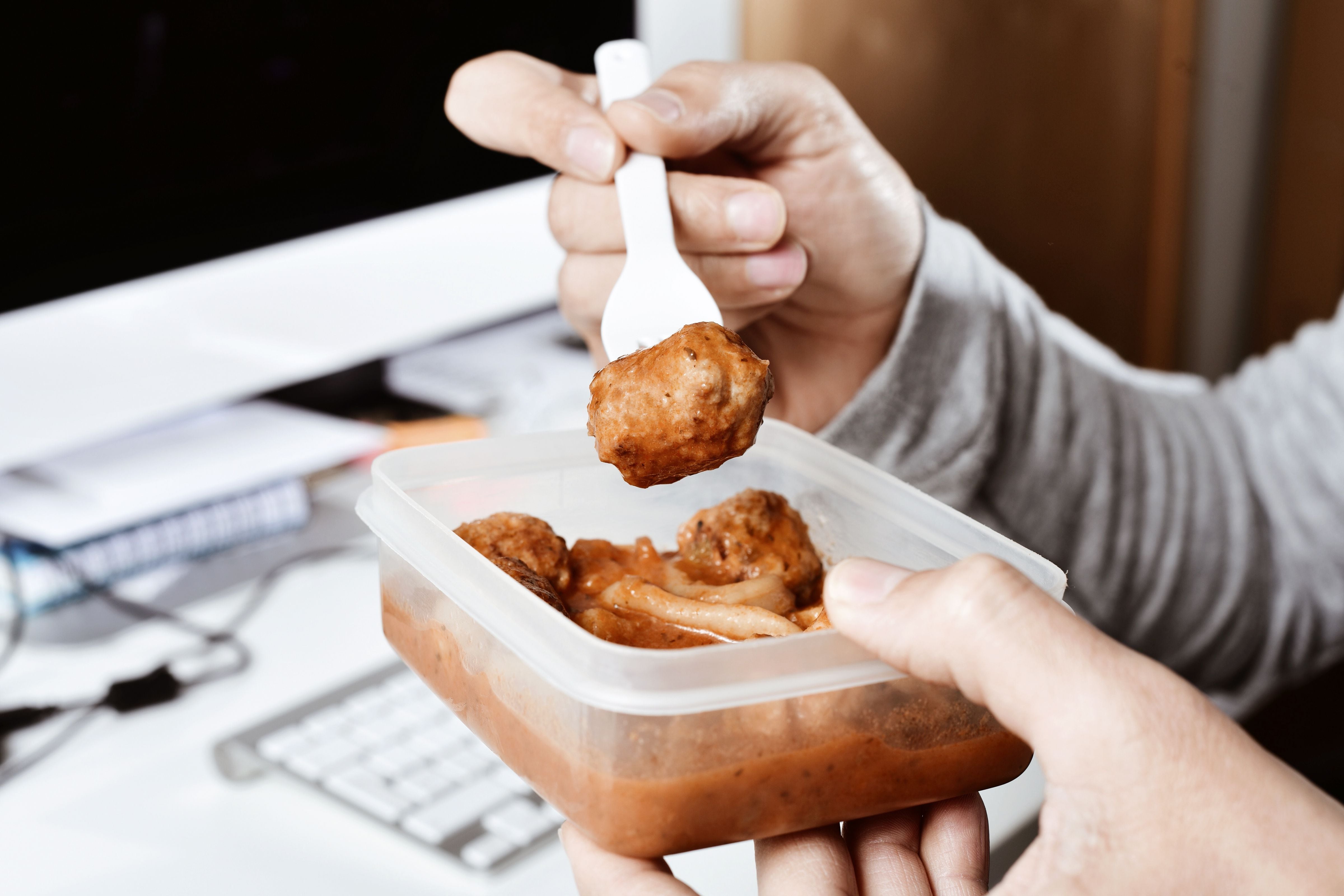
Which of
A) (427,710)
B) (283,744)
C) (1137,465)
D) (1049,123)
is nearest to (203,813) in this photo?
(283,744)

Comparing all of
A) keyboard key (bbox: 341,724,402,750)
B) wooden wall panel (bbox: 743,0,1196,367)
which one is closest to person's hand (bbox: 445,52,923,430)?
keyboard key (bbox: 341,724,402,750)

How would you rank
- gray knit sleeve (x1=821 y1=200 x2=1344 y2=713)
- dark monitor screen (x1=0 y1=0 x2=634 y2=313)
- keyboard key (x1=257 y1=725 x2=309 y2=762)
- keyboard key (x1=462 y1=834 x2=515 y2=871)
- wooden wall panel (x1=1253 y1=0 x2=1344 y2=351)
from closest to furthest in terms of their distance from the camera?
keyboard key (x1=462 y1=834 x2=515 y2=871)
keyboard key (x1=257 y1=725 x2=309 y2=762)
dark monitor screen (x1=0 y1=0 x2=634 y2=313)
gray knit sleeve (x1=821 y1=200 x2=1344 y2=713)
wooden wall panel (x1=1253 y1=0 x2=1344 y2=351)

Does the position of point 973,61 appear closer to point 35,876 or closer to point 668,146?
point 668,146

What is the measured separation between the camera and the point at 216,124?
1.15 m

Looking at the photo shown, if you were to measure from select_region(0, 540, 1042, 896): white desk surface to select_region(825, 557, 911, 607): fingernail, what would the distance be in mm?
331

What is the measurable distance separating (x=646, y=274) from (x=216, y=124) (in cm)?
54

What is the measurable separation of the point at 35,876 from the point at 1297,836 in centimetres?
75

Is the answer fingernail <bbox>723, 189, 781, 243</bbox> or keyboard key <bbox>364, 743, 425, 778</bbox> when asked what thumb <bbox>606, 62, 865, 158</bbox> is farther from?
keyboard key <bbox>364, 743, 425, 778</bbox>

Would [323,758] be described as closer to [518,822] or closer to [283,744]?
[283,744]

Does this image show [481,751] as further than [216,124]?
No

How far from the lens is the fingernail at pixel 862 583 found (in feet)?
1.80

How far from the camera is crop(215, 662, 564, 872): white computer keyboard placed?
82 centimetres

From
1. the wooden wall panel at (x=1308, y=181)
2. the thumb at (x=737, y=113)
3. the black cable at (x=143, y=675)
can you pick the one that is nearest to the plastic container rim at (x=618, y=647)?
the thumb at (x=737, y=113)

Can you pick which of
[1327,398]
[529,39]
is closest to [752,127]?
[529,39]
